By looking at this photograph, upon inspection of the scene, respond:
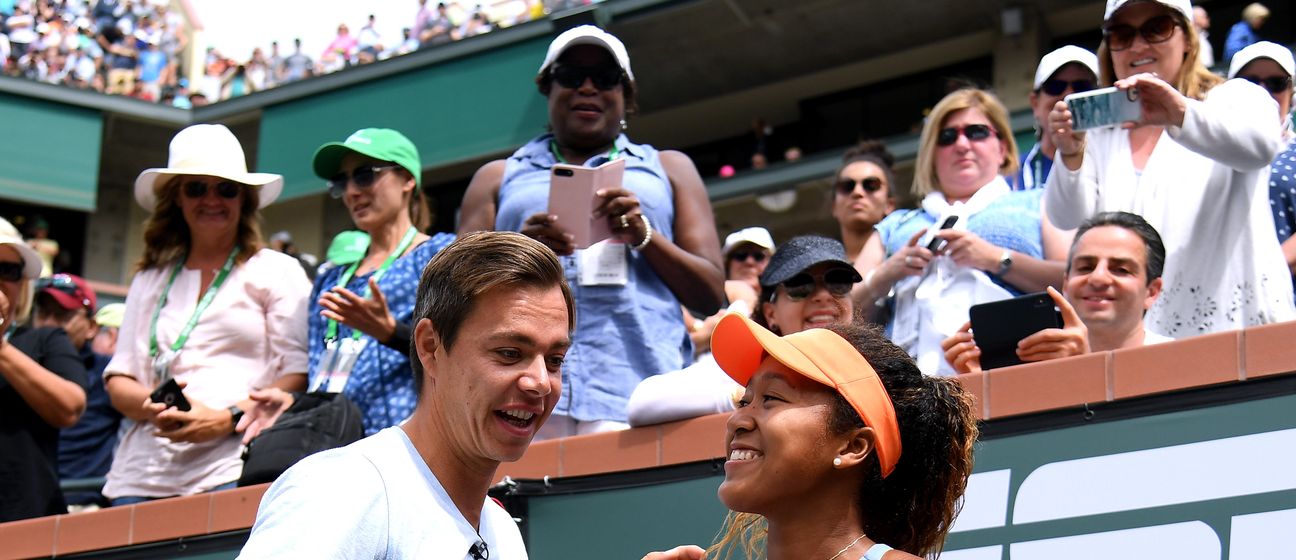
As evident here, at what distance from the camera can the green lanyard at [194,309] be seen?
5594 mm

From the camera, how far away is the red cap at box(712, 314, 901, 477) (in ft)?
9.39

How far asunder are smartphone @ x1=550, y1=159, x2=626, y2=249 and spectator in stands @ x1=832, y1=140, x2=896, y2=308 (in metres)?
1.66

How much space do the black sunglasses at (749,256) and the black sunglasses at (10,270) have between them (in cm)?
312

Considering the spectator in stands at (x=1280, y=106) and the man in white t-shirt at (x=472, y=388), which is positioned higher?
the spectator in stands at (x=1280, y=106)

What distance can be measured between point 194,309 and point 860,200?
263cm

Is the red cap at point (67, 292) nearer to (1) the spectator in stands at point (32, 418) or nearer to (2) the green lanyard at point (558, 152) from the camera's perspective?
(1) the spectator in stands at point (32, 418)

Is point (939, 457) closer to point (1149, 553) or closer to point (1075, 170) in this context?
point (1149, 553)

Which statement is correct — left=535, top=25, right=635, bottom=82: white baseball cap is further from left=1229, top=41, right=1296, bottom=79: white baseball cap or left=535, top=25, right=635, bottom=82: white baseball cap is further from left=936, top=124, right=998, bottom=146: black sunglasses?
left=1229, top=41, right=1296, bottom=79: white baseball cap

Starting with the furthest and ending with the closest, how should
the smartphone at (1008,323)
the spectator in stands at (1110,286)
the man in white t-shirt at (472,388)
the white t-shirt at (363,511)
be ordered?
1. the spectator in stands at (1110,286)
2. the smartphone at (1008,323)
3. the man in white t-shirt at (472,388)
4. the white t-shirt at (363,511)

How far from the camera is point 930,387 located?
9.81 ft

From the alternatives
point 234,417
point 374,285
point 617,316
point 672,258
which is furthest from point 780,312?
point 234,417

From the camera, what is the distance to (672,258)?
5.19 m

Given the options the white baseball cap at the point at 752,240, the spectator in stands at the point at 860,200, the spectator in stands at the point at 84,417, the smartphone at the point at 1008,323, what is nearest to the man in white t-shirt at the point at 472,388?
the smartphone at the point at 1008,323

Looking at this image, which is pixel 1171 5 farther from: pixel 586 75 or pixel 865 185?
pixel 586 75
